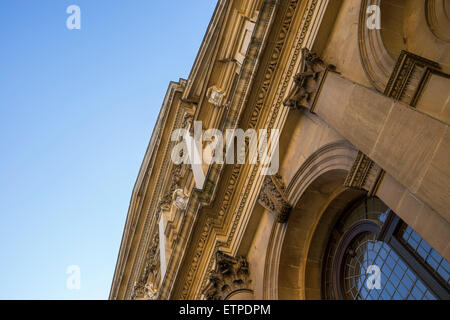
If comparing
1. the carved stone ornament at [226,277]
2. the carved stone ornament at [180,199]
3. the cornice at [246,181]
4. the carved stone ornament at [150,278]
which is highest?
the cornice at [246,181]

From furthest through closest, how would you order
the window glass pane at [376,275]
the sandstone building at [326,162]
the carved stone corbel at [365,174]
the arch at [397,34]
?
the window glass pane at [376,275] → the arch at [397,34] → the carved stone corbel at [365,174] → the sandstone building at [326,162]

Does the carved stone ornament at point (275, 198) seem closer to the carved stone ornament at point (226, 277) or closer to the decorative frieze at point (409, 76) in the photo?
the carved stone ornament at point (226, 277)

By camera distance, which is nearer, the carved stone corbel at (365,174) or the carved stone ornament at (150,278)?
the carved stone corbel at (365,174)

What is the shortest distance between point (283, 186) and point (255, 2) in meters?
7.80

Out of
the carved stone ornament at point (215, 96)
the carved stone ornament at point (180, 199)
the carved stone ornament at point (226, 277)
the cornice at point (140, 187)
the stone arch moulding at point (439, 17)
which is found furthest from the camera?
the cornice at point (140, 187)

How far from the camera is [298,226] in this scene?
12.4 metres

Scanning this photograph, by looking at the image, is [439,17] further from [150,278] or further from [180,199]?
[150,278]

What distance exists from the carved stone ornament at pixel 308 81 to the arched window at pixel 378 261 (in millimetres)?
2952

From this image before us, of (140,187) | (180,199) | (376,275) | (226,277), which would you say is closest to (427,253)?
(376,275)

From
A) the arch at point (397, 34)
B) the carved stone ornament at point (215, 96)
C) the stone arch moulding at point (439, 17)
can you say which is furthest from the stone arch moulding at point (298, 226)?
the carved stone ornament at point (215, 96)

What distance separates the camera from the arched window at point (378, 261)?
8531 millimetres

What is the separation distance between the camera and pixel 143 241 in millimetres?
25188
